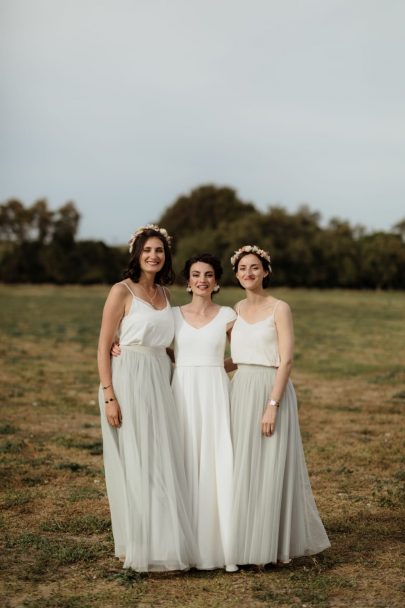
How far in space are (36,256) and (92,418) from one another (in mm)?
65007

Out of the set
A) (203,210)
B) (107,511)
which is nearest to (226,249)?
(203,210)

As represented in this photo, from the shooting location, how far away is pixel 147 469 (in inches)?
208

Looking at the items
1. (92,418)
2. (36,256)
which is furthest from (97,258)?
(92,418)

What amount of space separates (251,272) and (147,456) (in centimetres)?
156

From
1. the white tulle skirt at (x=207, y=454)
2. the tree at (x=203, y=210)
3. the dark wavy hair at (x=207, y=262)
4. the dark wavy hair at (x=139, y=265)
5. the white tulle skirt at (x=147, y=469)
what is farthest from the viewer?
the tree at (x=203, y=210)

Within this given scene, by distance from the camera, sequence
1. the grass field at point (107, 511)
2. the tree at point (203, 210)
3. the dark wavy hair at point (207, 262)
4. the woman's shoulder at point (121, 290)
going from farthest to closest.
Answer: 1. the tree at point (203, 210)
2. the dark wavy hair at point (207, 262)
3. the woman's shoulder at point (121, 290)
4. the grass field at point (107, 511)

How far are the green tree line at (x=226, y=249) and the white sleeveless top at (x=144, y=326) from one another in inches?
2291

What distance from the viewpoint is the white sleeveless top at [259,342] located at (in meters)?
5.50

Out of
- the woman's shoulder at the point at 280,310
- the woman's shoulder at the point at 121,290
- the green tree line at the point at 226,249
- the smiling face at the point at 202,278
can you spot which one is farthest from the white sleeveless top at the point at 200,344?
the green tree line at the point at 226,249

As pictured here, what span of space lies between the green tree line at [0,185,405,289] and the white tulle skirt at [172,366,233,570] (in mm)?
58230

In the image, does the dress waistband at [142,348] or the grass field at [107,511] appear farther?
the dress waistband at [142,348]

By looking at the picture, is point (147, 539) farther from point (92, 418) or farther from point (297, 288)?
point (297, 288)

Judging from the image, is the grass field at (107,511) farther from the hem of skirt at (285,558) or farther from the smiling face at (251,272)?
the smiling face at (251,272)

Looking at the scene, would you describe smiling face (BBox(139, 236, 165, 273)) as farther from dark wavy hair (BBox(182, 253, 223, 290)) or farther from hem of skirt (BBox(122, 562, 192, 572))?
hem of skirt (BBox(122, 562, 192, 572))
